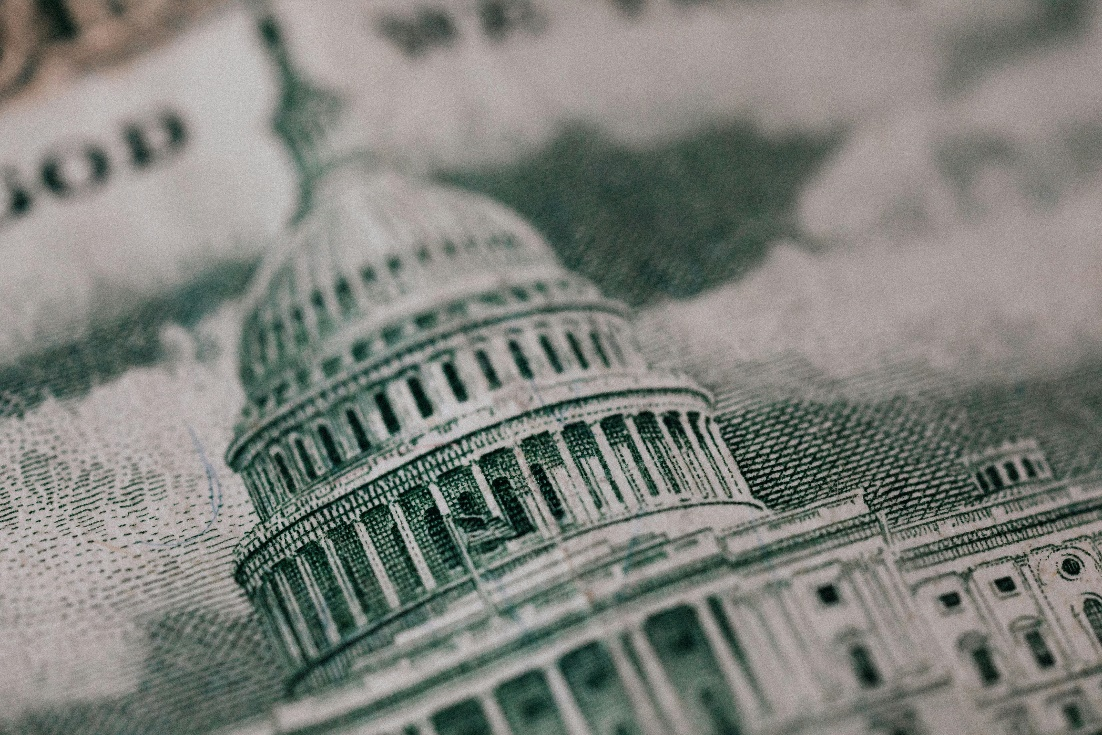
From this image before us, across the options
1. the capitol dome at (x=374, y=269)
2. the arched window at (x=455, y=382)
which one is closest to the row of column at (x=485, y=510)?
the arched window at (x=455, y=382)

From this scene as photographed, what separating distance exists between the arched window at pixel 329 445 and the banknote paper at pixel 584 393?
0.22 metres

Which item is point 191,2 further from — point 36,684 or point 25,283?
point 36,684

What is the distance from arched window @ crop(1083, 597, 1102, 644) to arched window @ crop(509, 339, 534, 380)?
6.33m

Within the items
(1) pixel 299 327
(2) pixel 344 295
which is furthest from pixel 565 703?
(2) pixel 344 295

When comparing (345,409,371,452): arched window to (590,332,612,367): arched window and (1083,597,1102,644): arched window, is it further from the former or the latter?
(1083,597,1102,644): arched window

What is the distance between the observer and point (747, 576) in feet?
34.7

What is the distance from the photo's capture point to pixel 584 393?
13.6m

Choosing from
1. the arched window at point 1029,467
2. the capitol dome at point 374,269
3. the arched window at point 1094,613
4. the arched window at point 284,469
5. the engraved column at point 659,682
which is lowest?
the arched window at point 1094,613

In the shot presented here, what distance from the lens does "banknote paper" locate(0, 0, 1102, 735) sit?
9.91 metres

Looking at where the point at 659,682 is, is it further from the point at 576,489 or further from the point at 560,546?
the point at 576,489

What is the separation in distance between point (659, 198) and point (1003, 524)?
4713 mm

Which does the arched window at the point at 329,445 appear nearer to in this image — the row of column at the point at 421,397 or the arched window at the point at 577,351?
the row of column at the point at 421,397

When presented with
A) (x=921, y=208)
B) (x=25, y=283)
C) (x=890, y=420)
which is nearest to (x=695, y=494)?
(x=890, y=420)

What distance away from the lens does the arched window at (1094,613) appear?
1061cm
